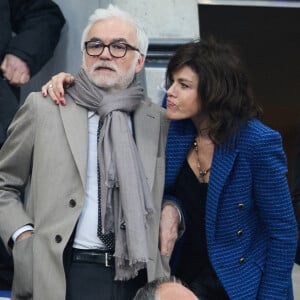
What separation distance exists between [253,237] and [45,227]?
0.88 m

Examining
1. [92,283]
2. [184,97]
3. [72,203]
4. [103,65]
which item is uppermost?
[103,65]

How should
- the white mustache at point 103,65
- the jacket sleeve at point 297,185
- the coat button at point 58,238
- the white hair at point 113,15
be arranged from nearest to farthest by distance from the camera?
the coat button at point 58,238
the white mustache at point 103,65
the white hair at point 113,15
the jacket sleeve at point 297,185

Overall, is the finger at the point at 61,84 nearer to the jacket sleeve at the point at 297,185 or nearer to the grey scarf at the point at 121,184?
the grey scarf at the point at 121,184

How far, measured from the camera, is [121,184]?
9.89ft

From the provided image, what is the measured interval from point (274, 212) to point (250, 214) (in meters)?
0.12

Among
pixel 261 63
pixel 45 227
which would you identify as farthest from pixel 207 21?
pixel 45 227

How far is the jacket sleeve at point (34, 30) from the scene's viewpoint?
417 cm

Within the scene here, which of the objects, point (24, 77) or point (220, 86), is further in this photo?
point (24, 77)

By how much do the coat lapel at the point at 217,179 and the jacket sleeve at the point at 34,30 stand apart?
1.49 meters

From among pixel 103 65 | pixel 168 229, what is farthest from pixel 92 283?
pixel 103 65

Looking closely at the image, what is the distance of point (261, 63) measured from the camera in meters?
8.53

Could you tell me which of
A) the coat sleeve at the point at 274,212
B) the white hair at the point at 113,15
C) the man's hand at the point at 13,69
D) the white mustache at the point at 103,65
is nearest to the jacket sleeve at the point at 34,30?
the man's hand at the point at 13,69

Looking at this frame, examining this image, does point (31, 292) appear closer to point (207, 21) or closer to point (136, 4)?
point (136, 4)

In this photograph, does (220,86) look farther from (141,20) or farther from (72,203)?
(141,20)
